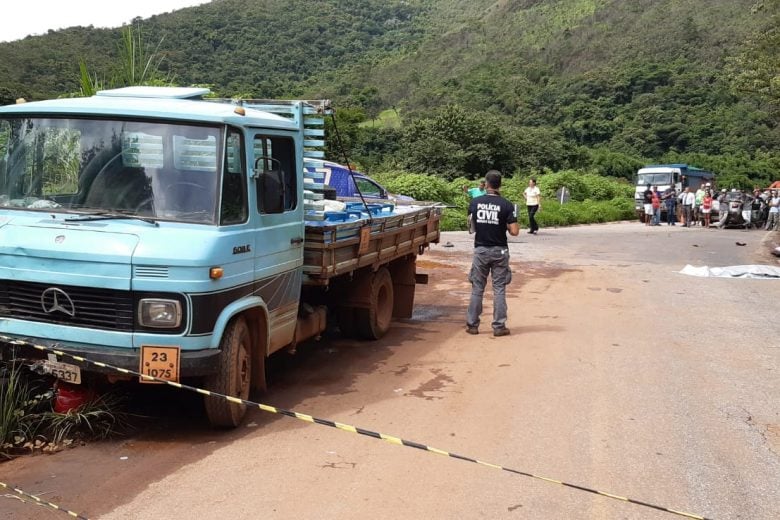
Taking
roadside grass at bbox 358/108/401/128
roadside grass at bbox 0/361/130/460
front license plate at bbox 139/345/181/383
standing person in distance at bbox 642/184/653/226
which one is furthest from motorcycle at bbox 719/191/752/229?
roadside grass at bbox 358/108/401/128

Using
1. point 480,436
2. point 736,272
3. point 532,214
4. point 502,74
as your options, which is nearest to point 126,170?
point 480,436

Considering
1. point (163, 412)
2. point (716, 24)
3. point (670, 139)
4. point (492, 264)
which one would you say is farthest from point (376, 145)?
point (716, 24)

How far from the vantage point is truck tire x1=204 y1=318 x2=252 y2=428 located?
16.8 ft

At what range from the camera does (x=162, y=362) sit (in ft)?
15.6

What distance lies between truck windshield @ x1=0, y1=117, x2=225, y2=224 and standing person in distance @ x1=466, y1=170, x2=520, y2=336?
4.17 meters

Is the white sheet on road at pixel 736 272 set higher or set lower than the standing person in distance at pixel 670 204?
lower

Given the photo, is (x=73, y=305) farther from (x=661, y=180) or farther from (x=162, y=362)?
(x=661, y=180)

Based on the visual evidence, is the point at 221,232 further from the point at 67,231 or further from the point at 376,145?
the point at 376,145

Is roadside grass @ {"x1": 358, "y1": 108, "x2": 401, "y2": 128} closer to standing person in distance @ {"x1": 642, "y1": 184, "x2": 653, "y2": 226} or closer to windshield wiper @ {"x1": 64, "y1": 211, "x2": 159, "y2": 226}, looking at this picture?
standing person in distance @ {"x1": 642, "y1": 184, "x2": 653, "y2": 226}

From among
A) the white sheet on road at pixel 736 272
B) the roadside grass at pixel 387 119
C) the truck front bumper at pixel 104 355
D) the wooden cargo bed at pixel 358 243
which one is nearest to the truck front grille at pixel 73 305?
the truck front bumper at pixel 104 355

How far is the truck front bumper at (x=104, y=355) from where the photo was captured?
186 inches

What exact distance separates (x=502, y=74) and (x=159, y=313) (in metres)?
83.8

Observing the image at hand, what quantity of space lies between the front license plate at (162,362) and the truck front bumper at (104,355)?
4cm

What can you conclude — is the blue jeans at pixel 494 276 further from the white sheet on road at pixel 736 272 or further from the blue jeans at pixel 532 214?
the blue jeans at pixel 532 214
